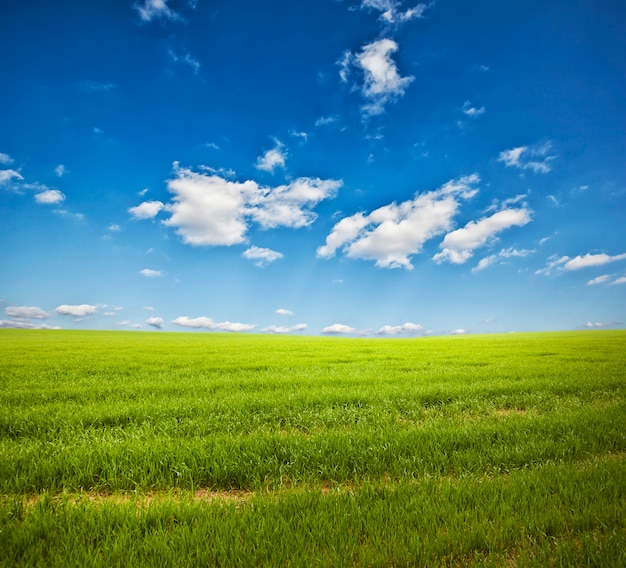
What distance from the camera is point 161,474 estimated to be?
4.95m

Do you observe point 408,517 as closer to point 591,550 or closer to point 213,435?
point 591,550

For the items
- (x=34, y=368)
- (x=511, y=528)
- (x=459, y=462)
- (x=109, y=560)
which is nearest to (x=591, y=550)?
(x=511, y=528)

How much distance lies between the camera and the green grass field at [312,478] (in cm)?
328

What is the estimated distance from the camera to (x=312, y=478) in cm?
484

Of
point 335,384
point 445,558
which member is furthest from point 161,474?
point 335,384

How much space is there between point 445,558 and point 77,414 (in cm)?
773

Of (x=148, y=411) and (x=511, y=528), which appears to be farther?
(x=148, y=411)

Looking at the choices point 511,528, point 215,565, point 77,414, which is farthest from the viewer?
point 77,414

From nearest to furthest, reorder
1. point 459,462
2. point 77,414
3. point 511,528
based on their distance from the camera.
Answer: point 511,528 → point 459,462 → point 77,414

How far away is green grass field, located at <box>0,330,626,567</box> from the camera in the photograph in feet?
10.8

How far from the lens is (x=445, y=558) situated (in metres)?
3.16

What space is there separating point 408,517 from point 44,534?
3.72m

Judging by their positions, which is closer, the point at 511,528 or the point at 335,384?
the point at 511,528

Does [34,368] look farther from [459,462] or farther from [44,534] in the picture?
[459,462]
